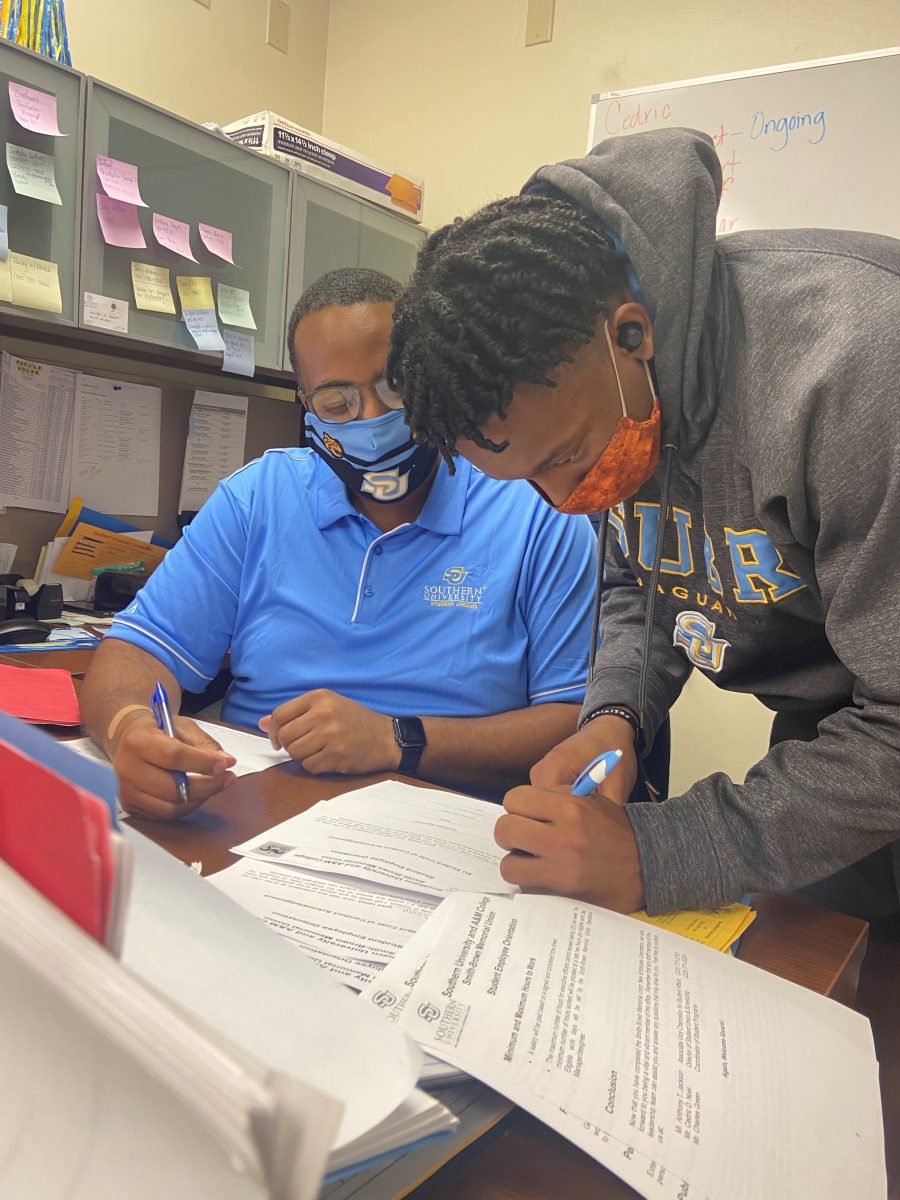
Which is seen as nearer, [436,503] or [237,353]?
[436,503]

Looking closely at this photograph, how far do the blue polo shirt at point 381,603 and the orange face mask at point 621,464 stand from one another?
388 millimetres

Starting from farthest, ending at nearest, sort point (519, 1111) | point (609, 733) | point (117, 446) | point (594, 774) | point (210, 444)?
point (210, 444), point (117, 446), point (609, 733), point (594, 774), point (519, 1111)

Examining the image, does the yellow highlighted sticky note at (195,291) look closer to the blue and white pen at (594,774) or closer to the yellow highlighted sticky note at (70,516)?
the yellow highlighted sticky note at (70,516)

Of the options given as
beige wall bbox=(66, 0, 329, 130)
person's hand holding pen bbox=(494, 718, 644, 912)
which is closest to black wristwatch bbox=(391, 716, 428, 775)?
person's hand holding pen bbox=(494, 718, 644, 912)

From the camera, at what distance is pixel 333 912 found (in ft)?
2.00

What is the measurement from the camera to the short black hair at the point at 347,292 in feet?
3.84

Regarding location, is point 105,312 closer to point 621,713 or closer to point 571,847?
point 621,713

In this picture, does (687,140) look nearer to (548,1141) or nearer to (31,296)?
(548,1141)

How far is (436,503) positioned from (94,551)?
996 mm

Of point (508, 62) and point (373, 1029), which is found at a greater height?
point (508, 62)

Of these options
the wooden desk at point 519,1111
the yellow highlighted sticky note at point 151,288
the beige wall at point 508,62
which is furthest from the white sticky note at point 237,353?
the wooden desk at point 519,1111

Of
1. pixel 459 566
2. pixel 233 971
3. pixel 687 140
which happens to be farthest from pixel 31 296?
pixel 233 971

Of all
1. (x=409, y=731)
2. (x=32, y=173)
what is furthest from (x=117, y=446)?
(x=409, y=731)

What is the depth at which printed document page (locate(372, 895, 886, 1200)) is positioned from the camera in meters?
0.41
